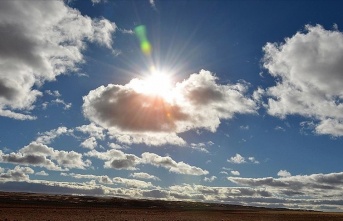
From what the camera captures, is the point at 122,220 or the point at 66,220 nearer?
the point at 66,220

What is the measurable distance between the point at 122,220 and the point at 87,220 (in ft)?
17.0

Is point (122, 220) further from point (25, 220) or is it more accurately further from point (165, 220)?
point (25, 220)

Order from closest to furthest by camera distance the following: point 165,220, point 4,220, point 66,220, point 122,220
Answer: point 4,220 < point 66,220 < point 122,220 < point 165,220

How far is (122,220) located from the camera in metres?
51.6

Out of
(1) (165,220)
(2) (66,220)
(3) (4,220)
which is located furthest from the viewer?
(1) (165,220)

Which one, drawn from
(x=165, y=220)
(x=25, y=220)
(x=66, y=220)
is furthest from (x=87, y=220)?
(x=165, y=220)

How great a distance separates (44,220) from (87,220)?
5682 millimetres

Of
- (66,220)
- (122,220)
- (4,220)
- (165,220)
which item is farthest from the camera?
(165,220)

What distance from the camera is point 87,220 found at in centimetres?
4912

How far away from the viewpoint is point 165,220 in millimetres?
56500

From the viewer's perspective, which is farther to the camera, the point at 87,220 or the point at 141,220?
the point at 141,220

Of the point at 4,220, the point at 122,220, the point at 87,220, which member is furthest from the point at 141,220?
the point at 4,220

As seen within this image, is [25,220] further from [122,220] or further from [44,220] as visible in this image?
[122,220]

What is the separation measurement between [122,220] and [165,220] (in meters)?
7.99
